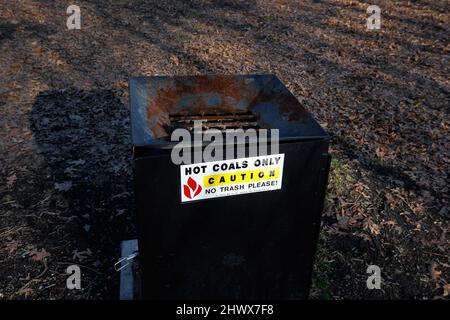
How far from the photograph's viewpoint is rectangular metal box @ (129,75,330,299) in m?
2.16

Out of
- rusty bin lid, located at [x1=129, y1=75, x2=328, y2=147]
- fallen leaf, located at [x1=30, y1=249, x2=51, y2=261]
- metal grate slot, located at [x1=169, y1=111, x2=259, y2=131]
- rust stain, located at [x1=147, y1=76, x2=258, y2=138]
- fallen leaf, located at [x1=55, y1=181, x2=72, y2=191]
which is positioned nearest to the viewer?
rusty bin lid, located at [x1=129, y1=75, x2=328, y2=147]

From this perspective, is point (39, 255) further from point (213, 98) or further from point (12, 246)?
point (213, 98)

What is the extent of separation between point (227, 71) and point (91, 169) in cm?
351

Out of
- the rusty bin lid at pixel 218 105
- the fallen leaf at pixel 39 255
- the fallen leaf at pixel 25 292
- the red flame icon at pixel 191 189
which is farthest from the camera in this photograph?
the fallen leaf at pixel 39 255

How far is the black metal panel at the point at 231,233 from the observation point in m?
2.16

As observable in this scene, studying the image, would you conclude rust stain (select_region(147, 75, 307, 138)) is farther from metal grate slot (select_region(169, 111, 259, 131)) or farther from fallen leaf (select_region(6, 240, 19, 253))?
fallen leaf (select_region(6, 240, 19, 253))

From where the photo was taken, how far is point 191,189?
216 centimetres

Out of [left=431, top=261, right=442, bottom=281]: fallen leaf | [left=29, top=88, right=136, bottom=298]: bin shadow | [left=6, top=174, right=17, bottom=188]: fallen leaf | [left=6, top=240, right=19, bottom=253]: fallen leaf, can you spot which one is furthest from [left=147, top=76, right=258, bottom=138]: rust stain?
[left=6, top=174, right=17, bottom=188]: fallen leaf

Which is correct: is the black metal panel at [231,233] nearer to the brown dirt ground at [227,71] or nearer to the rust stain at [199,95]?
the rust stain at [199,95]

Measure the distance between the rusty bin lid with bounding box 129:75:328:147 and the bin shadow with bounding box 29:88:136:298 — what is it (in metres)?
1.65

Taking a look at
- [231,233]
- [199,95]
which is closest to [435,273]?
[231,233]

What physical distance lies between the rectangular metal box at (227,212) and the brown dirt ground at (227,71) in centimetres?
105

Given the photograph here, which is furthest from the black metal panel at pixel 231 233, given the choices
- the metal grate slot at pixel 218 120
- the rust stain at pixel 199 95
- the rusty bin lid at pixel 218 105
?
the rust stain at pixel 199 95
